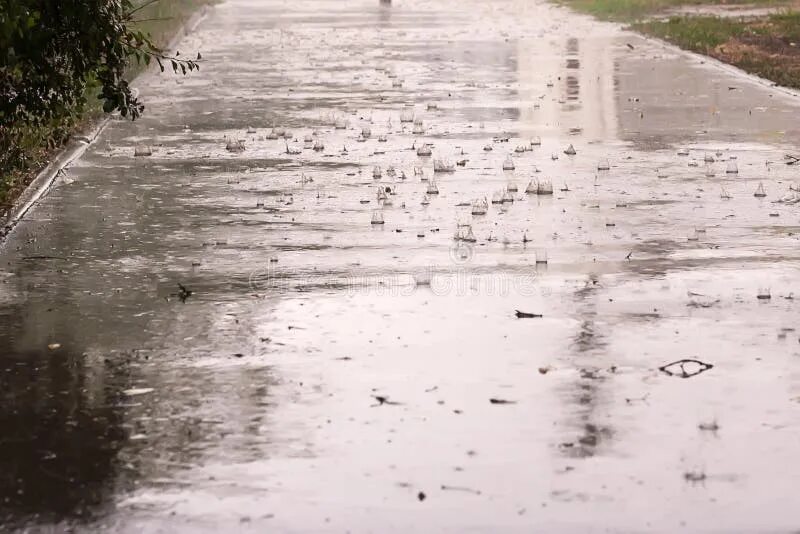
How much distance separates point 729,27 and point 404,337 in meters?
26.5

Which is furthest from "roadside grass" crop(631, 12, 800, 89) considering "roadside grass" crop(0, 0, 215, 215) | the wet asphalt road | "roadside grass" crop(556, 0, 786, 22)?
"roadside grass" crop(0, 0, 215, 215)

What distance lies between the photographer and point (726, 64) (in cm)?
2686

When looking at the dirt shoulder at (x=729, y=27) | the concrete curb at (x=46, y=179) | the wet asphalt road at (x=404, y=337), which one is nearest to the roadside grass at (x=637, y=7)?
the dirt shoulder at (x=729, y=27)

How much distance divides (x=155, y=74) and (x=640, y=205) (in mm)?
15765

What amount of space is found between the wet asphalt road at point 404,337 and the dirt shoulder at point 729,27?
8.01 metres

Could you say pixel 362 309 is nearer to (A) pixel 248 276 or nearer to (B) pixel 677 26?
(A) pixel 248 276

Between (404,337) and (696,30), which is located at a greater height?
(404,337)

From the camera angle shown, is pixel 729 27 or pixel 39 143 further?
pixel 729 27

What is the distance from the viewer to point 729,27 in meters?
34.2

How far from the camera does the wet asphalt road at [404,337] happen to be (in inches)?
257

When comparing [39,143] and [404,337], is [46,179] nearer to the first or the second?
[39,143]

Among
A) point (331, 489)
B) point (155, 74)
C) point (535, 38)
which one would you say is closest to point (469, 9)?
point (535, 38)

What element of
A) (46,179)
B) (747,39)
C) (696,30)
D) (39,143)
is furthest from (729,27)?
(46,179)

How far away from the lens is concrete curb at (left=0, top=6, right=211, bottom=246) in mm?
13019
